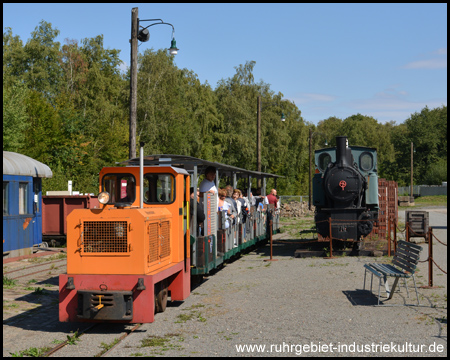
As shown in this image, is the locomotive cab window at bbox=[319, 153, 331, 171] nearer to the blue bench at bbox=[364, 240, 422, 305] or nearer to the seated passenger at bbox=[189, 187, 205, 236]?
the blue bench at bbox=[364, 240, 422, 305]

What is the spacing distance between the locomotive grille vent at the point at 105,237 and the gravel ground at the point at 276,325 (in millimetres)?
1161

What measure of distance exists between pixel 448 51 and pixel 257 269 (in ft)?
25.0

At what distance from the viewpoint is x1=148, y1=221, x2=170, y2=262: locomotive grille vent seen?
8719 millimetres

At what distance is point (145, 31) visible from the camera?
57.7 ft

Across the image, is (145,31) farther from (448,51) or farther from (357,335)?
(357,335)

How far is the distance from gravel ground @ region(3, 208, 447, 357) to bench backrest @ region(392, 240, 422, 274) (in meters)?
0.57

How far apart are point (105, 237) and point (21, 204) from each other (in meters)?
10.7

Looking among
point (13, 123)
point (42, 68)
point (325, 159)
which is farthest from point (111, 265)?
point (42, 68)

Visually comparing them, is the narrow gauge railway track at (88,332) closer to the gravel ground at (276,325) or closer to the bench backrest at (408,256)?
the gravel ground at (276,325)

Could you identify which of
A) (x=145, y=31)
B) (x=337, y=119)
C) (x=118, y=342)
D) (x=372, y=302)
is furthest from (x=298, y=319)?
(x=337, y=119)

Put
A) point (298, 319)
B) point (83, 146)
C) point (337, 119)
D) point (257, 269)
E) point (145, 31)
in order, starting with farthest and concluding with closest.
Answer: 1. point (337, 119)
2. point (83, 146)
3. point (145, 31)
4. point (257, 269)
5. point (298, 319)

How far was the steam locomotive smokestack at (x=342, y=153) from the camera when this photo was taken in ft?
57.9

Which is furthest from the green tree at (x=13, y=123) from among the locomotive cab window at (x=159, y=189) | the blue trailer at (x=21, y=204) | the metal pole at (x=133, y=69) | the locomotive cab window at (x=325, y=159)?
the locomotive cab window at (x=159, y=189)

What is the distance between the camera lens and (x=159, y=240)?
914 cm
